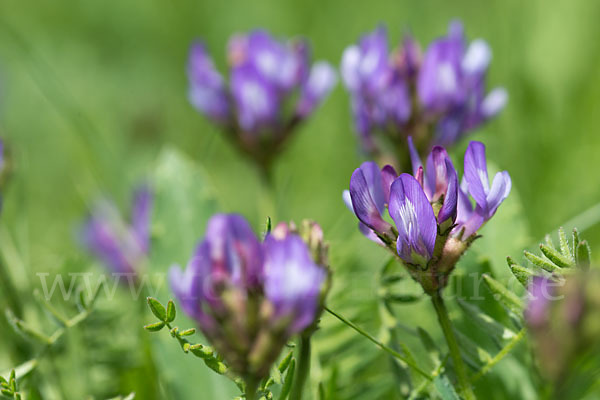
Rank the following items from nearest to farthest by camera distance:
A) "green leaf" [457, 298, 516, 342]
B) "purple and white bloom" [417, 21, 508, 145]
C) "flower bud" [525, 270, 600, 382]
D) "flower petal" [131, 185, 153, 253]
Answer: "flower bud" [525, 270, 600, 382]
"green leaf" [457, 298, 516, 342]
"purple and white bloom" [417, 21, 508, 145]
"flower petal" [131, 185, 153, 253]

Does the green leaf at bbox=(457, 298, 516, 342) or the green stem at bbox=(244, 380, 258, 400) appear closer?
the green stem at bbox=(244, 380, 258, 400)

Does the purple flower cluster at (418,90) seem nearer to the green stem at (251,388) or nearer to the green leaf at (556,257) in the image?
the green leaf at (556,257)

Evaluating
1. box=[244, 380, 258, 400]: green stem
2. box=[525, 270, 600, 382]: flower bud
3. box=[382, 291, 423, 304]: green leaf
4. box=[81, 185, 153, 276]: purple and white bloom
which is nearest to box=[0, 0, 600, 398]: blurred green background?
box=[81, 185, 153, 276]: purple and white bloom

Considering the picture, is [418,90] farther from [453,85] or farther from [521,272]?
[521,272]

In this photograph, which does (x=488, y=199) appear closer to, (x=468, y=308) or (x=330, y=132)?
(x=468, y=308)

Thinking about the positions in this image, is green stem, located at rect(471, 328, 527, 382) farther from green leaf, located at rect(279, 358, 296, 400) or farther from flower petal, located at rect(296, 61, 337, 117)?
flower petal, located at rect(296, 61, 337, 117)

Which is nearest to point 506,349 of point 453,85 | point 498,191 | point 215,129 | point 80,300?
point 498,191

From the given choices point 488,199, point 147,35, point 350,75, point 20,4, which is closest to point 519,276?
point 488,199
